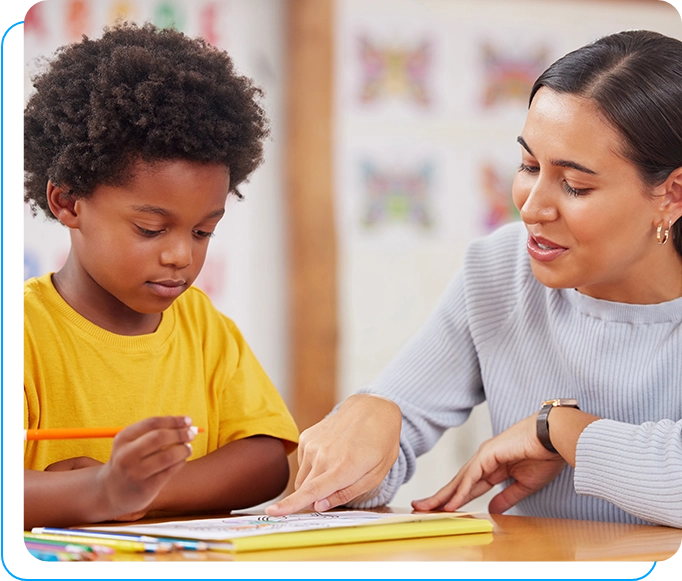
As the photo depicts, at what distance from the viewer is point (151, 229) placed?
0.84 meters

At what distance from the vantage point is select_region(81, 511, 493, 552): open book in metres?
0.70

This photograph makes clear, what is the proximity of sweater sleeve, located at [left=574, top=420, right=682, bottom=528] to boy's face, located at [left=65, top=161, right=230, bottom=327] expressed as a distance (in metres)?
0.48

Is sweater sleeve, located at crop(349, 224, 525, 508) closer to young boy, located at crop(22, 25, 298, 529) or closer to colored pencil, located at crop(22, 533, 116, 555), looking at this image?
young boy, located at crop(22, 25, 298, 529)

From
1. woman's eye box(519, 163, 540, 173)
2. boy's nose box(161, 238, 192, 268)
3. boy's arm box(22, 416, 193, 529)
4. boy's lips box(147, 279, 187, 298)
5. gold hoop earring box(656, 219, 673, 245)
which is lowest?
boy's arm box(22, 416, 193, 529)

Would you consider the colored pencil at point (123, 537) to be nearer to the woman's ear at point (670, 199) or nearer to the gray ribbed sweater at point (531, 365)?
the gray ribbed sweater at point (531, 365)

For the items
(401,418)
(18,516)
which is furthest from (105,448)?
(401,418)

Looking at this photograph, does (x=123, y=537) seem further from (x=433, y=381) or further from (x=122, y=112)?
(x=433, y=381)

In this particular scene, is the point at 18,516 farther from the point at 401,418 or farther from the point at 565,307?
the point at 565,307

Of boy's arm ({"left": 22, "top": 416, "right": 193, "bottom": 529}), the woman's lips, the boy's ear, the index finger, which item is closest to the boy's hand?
boy's arm ({"left": 22, "top": 416, "right": 193, "bottom": 529})

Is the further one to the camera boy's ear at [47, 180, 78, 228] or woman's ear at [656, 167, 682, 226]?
woman's ear at [656, 167, 682, 226]

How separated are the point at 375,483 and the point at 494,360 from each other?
292mm

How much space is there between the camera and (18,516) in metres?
0.68

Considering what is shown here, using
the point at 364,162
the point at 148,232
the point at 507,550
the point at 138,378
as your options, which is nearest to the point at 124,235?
the point at 148,232

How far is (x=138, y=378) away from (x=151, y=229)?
0.64ft
